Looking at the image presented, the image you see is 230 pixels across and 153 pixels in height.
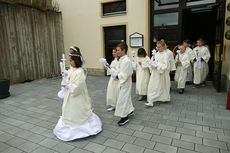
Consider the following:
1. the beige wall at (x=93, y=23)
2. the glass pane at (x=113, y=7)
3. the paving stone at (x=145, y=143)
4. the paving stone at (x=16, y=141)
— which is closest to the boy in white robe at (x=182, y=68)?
the beige wall at (x=93, y=23)

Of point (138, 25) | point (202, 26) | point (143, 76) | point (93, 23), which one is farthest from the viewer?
point (202, 26)

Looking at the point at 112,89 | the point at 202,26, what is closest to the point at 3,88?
the point at 112,89

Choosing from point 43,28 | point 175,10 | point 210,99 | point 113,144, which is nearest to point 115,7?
point 175,10

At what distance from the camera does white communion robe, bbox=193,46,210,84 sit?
6.86m

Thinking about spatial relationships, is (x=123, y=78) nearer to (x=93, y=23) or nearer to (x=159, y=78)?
(x=159, y=78)

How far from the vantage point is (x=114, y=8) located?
8.92m

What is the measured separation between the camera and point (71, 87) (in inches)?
126

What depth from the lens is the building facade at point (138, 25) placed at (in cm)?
732

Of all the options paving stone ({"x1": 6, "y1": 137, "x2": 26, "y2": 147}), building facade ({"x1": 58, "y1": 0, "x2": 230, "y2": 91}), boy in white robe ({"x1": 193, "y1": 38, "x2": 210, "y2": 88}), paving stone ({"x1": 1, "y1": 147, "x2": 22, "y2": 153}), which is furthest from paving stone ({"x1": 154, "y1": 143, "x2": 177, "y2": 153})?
boy in white robe ({"x1": 193, "y1": 38, "x2": 210, "y2": 88})

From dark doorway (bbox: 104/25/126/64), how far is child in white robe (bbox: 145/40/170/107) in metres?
4.11

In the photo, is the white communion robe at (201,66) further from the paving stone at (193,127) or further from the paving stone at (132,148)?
the paving stone at (132,148)

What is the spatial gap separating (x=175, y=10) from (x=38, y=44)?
694 centimetres

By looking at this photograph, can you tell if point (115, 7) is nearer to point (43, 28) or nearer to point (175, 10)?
point (175, 10)

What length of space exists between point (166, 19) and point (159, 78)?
13.1ft
